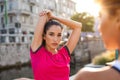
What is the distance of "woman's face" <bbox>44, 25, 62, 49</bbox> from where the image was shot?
2467mm

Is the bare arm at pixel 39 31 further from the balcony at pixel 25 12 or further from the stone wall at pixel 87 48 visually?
the balcony at pixel 25 12

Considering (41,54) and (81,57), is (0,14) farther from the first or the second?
(41,54)

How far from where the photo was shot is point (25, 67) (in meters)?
27.3

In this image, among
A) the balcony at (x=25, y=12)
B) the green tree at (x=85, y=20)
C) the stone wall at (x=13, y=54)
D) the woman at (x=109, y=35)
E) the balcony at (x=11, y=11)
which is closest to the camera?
the woman at (x=109, y=35)

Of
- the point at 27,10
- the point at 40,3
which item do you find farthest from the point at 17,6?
the point at 40,3

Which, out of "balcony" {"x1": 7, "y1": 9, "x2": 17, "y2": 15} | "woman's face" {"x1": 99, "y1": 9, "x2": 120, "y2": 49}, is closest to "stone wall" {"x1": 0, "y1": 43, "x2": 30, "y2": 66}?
"balcony" {"x1": 7, "y1": 9, "x2": 17, "y2": 15}

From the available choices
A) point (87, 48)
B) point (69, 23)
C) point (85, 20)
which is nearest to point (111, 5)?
point (69, 23)

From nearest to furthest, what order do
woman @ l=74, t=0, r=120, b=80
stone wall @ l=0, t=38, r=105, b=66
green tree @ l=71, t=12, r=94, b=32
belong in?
woman @ l=74, t=0, r=120, b=80
stone wall @ l=0, t=38, r=105, b=66
green tree @ l=71, t=12, r=94, b=32

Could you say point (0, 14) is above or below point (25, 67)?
above

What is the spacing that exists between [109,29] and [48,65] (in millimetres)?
1469

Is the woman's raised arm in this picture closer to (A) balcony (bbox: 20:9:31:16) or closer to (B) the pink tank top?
(B) the pink tank top

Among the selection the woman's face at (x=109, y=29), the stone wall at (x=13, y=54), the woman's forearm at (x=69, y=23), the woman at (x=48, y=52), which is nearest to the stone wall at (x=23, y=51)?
the stone wall at (x=13, y=54)

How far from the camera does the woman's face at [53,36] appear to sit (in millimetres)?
2467

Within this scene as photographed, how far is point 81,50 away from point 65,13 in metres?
26.4
